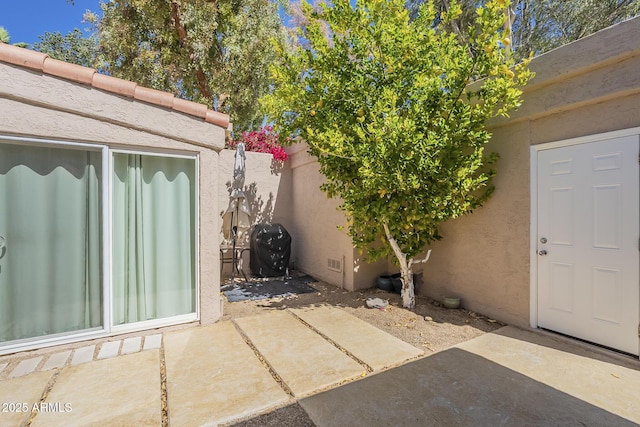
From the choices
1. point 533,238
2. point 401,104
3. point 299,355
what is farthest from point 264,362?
point 401,104

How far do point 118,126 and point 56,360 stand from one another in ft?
9.36

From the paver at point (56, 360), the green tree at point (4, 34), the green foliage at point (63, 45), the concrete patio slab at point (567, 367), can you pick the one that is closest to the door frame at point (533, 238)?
the concrete patio slab at point (567, 367)

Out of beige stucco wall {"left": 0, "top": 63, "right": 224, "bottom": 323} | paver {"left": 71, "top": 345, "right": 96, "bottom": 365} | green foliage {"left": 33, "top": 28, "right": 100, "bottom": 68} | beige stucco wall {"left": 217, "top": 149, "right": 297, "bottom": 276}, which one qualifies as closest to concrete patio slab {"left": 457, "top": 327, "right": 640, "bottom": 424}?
beige stucco wall {"left": 0, "top": 63, "right": 224, "bottom": 323}

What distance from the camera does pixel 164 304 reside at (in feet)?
14.4

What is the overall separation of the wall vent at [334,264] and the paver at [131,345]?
3.94 metres

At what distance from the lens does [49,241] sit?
3748mm

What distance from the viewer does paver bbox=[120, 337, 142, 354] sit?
376cm

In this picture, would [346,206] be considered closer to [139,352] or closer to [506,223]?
[506,223]

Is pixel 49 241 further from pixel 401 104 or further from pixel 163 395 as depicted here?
pixel 401 104

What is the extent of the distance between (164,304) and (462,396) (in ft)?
12.7

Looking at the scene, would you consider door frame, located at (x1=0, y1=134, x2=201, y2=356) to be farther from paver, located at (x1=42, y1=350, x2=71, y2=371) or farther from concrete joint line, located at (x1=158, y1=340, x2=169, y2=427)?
concrete joint line, located at (x1=158, y1=340, x2=169, y2=427)

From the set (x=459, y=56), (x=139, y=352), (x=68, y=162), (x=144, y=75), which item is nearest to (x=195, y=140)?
(x=68, y=162)

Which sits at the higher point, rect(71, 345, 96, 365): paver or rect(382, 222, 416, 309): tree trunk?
rect(382, 222, 416, 309): tree trunk

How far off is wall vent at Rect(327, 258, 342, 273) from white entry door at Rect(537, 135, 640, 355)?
143 inches
